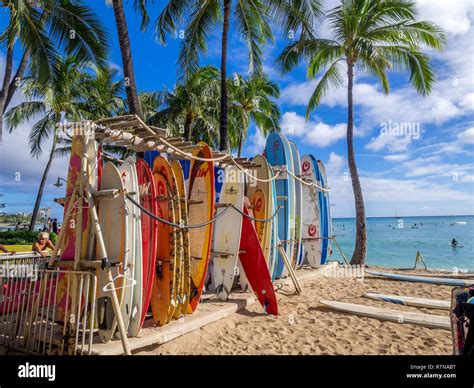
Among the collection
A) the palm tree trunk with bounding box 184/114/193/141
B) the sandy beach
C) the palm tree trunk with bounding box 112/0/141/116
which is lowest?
the sandy beach

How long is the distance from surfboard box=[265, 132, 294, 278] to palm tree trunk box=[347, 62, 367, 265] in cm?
502

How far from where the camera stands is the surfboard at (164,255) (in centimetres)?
470

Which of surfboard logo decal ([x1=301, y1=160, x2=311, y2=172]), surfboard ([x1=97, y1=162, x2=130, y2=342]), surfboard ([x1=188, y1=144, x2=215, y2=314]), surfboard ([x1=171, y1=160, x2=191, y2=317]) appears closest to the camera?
surfboard ([x1=97, y1=162, x2=130, y2=342])

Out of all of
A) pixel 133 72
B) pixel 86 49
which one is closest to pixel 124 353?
pixel 133 72

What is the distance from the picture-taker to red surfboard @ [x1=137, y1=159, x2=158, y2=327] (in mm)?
4316

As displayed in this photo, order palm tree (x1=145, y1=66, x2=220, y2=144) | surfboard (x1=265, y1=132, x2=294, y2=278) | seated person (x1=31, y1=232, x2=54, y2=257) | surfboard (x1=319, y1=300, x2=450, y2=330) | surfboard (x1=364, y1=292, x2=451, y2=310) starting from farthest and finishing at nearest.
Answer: palm tree (x1=145, y1=66, x2=220, y2=144)
surfboard (x1=265, y1=132, x2=294, y2=278)
seated person (x1=31, y1=232, x2=54, y2=257)
surfboard (x1=364, y1=292, x2=451, y2=310)
surfboard (x1=319, y1=300, x2=450, y2=330)

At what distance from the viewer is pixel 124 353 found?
12.0 feet

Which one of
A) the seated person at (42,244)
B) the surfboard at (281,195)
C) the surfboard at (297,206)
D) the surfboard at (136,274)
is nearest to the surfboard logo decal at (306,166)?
the surfboard at (297,206)

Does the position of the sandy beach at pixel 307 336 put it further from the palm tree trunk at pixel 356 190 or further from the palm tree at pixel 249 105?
the palm tree at pixel 249 105

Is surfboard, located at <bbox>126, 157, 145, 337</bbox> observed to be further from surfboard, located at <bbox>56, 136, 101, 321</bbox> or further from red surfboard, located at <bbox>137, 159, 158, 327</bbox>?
surfboard, located at <bbox>56, 136, 101, 321</bbox>

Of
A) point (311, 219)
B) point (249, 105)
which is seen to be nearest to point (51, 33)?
point (311, 219)

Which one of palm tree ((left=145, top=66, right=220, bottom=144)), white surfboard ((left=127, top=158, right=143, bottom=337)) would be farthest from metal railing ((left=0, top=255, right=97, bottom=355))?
palm tree ((left=145, top=66, right=220, bottom=144))

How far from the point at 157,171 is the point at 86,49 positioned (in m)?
5.92
